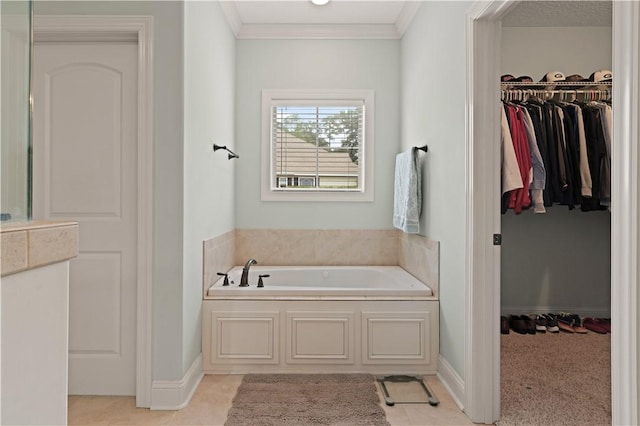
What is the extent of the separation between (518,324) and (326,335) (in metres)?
1.96

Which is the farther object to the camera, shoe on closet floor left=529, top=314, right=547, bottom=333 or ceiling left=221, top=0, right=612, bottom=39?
shoe on closet floor left=529, top=314, right=547, bottom=333

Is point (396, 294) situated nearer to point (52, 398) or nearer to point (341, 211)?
point (341, 211)


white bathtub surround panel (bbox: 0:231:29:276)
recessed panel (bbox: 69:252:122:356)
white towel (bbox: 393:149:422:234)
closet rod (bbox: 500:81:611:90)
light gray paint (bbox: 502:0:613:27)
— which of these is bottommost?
recessed panel (bbox: 69:252:122:356)

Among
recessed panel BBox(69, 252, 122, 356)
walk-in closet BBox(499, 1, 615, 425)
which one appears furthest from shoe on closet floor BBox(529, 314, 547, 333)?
recessed panel BBox(69, 252, 122, 356)

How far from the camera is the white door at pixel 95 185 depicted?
2484 mm

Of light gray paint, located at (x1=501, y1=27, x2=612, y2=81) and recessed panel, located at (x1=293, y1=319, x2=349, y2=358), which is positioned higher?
light gray paint, located at (x1=501, y1=27, x2=612, y2=81)

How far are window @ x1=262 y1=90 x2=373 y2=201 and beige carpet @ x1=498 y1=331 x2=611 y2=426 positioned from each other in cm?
184

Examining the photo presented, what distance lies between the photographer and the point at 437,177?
116 inches

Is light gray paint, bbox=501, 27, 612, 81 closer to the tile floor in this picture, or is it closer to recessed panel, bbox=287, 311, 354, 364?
recessed panel, bbox=287, 311, 354, 364

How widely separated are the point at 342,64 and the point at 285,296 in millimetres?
2298

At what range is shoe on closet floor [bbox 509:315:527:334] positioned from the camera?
12.4 feet

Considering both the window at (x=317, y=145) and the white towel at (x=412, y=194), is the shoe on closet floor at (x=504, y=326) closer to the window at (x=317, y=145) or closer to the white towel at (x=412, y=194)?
the white towel at (x=412, y=194)

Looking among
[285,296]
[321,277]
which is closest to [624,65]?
[285,296]

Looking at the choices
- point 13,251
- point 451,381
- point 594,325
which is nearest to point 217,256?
point 451,381
